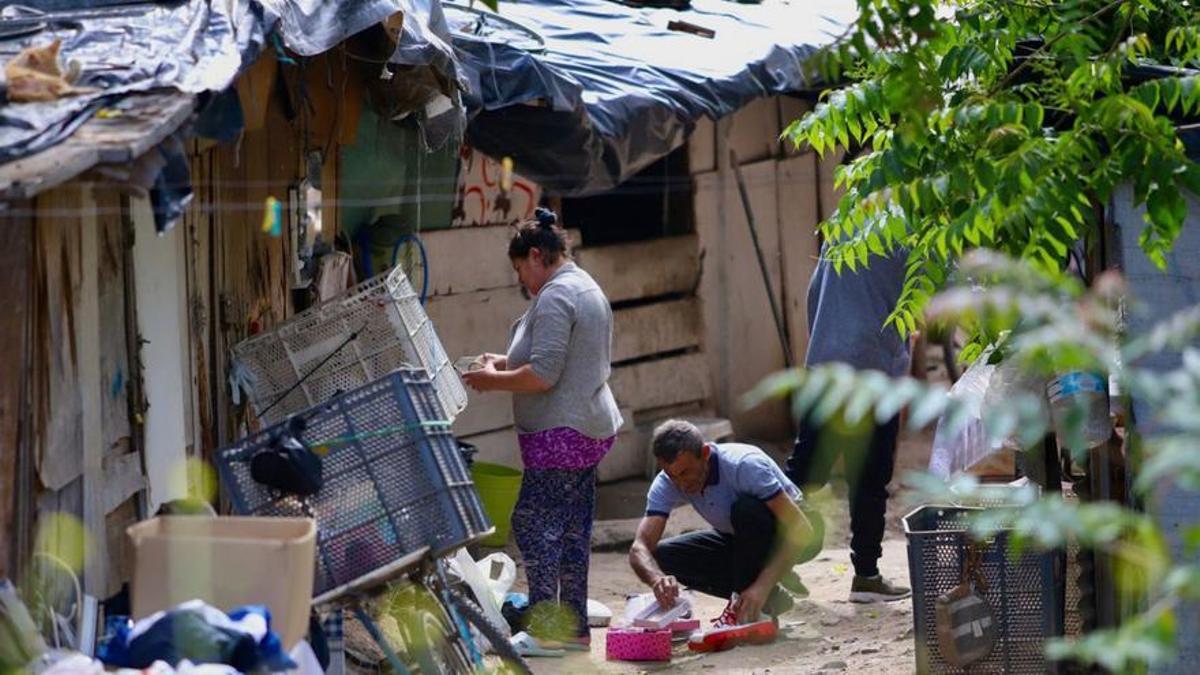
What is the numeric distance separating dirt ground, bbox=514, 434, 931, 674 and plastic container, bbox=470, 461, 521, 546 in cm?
32

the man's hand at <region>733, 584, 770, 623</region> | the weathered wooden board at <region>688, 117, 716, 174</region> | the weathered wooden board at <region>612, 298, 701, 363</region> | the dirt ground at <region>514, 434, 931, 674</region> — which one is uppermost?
the weathered wooden board at <region>688, 117, 716, 174</region>

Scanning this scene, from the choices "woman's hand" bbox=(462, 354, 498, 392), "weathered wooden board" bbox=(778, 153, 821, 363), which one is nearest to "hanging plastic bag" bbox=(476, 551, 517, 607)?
"woman's hand" bbox=(462, 354, 498, 392)

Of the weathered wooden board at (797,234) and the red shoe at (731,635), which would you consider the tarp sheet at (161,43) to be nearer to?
the red shoe at (731,635)

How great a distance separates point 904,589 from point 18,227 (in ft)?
17.0

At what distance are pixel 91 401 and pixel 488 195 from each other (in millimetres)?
5369

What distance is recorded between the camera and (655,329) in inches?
483

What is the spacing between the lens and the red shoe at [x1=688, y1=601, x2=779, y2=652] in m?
7.91

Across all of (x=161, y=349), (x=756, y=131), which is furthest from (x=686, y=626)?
(x=756, y=131)

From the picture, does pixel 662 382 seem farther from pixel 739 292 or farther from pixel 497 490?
pixel 497 490

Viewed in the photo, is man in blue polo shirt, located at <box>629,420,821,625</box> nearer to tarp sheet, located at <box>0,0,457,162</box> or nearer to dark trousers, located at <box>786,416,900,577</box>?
dark trousers, located at <box>786,416,900,577</box>

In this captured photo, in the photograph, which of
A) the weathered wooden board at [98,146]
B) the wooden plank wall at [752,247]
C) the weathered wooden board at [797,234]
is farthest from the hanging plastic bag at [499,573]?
the weathered wooden board at [797,234]

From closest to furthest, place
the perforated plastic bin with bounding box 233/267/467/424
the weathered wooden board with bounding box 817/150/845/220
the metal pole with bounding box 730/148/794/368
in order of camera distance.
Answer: the perforated plastic bin with bounding box 233/267/467/424 < the metal pole with bounding box 730/148/794/368 < the weathered wooden board with bounding box 817/150/845/220

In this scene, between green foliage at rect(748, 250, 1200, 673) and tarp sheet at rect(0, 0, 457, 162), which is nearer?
green foliage at rect(748, 250, 1200, 673)

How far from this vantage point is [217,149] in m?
6.96
